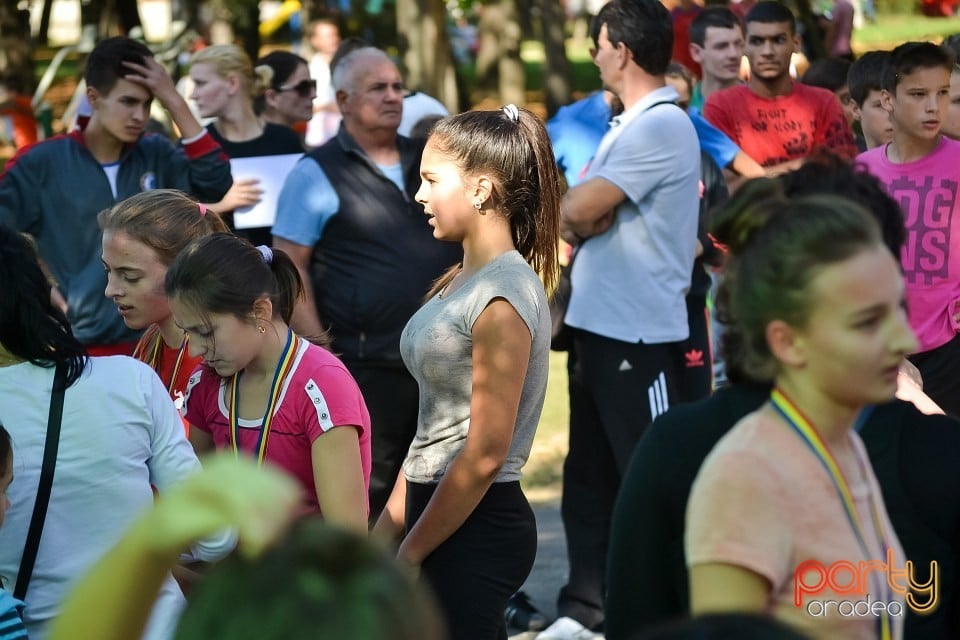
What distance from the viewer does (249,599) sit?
1305mm

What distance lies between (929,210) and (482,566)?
98.4 inches

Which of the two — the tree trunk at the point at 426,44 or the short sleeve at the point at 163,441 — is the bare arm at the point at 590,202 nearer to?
the short sleeve at the point at 163,441

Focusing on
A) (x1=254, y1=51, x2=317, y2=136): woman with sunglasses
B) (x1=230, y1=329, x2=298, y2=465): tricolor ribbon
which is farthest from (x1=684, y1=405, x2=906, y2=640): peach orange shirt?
(x1=254, y1=51, x2=317, y2=136): woman with sunglasses

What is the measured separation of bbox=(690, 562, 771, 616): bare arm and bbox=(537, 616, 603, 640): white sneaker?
3.70 m

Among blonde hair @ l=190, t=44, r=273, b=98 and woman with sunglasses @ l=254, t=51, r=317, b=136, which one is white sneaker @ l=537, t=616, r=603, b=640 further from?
woman with sunglasses @ l=254, t=51, r=317, b=136

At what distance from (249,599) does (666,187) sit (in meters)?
4.26

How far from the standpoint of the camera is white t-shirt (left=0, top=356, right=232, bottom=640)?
291cm

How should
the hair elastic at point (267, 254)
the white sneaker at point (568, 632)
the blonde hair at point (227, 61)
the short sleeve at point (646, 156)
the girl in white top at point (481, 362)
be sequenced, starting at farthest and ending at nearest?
the blonde hair at point (227, 61) < the white sneaker at point (568, 632) < the short sleeve at point (646, 156) < the hair elastic at point (267, 254) < the girl in white top at point (481, 362)

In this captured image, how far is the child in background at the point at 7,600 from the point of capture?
104 inches

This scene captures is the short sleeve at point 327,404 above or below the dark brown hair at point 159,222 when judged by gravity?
below

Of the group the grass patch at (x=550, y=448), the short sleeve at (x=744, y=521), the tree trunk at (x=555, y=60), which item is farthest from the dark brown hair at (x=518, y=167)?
the tree trunk at (x=555, y=60)

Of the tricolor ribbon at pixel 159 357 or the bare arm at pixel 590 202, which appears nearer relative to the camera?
the tricolor ribbon at pixel 159 357

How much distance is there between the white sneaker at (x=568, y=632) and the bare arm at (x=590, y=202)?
1.60 metres

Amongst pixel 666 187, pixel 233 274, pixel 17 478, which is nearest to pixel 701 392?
pixel 666 187
